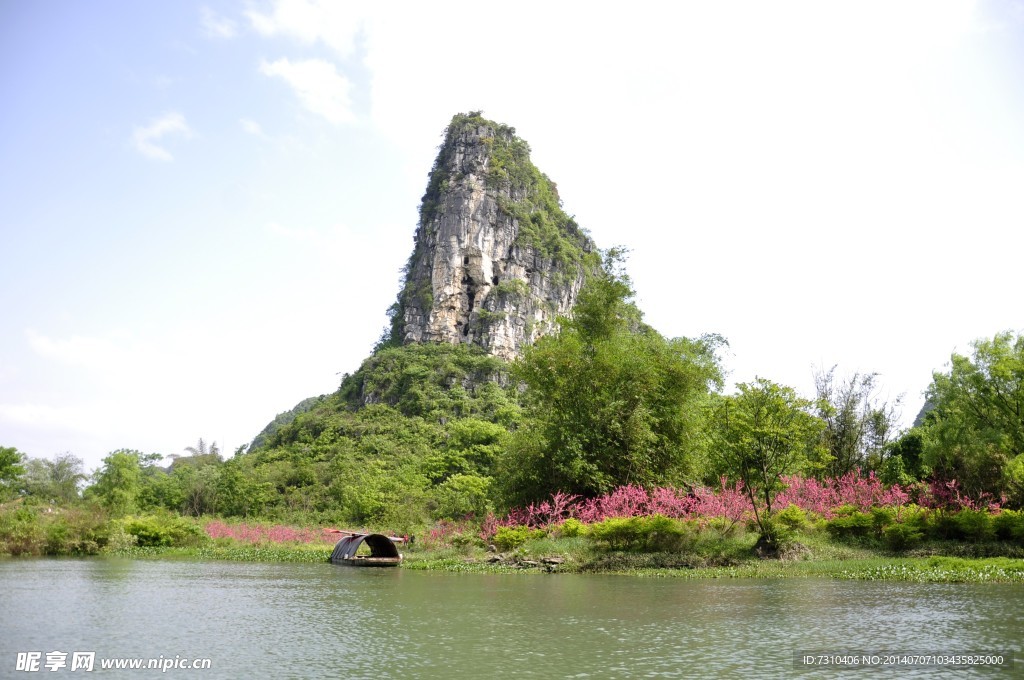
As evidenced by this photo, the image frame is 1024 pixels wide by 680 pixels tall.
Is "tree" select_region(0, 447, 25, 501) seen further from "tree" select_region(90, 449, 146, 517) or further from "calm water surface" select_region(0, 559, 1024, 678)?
"calm water surface" select_region(0, 559, 1024, 678)

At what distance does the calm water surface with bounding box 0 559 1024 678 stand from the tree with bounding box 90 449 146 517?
20257 millimetres

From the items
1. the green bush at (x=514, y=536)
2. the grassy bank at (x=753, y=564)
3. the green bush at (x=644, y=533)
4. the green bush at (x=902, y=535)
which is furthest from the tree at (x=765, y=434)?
→ the green bush at (x=514, y=536)

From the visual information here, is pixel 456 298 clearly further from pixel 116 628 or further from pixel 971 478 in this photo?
pixel 116 628

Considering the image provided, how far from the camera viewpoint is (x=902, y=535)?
51.8 ft

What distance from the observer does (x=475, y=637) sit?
7039 mm

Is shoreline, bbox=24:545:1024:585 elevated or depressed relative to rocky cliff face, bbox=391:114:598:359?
depressed

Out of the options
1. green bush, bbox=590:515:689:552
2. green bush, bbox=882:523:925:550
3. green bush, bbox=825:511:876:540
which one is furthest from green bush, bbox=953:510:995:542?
green bush, bbox=590:515:689:552

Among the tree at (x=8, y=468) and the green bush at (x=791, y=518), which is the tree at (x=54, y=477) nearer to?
the tree at (x=8, y=468)

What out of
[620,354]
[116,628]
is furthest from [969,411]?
[116,628]

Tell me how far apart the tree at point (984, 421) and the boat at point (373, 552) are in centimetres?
1524

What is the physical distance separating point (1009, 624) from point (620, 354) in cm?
1562

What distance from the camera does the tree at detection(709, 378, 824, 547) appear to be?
52.2 feet

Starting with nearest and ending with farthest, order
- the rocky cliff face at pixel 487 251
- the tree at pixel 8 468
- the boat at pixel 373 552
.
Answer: the boat at pixel 373 552
the tree at pixel 8 468
the rocky cliff face at pixel 487 251

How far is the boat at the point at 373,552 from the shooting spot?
59.5ft
